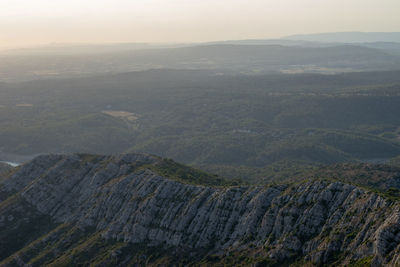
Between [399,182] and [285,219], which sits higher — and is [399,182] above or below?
below

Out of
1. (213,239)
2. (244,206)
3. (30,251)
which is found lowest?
(30,251)

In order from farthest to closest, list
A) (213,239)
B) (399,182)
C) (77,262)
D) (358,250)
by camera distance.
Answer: (399,182) < (77,262) < (213,239) < (358,250)

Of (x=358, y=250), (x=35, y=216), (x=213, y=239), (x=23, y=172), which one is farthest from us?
(x=23, y=172)

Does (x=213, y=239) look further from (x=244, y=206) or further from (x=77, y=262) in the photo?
(x=77, y=262)

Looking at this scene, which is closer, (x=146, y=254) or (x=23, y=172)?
(x=146, y=254)

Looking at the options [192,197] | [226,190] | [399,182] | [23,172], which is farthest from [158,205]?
[399,182]

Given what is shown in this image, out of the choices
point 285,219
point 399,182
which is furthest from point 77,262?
point 399,182
